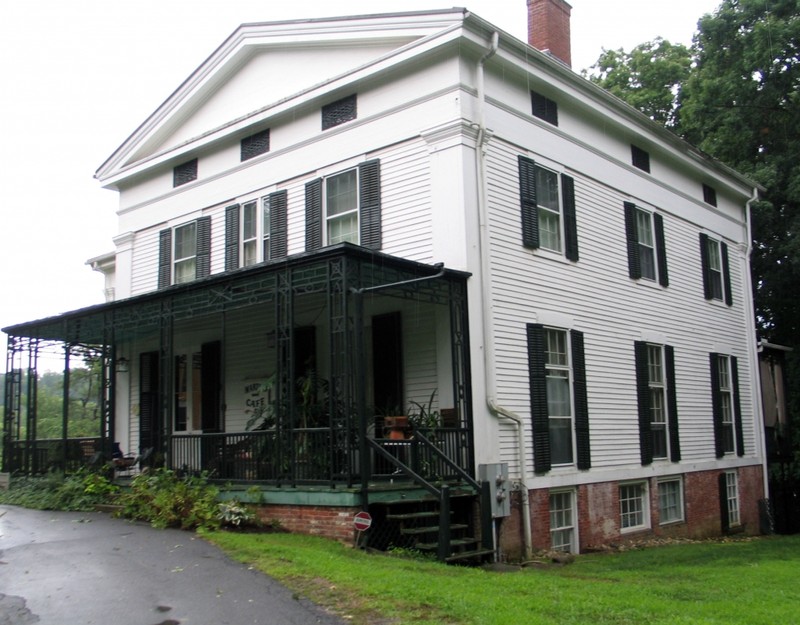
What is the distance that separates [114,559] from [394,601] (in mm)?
4107

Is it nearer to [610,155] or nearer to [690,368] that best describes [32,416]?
[610,155]

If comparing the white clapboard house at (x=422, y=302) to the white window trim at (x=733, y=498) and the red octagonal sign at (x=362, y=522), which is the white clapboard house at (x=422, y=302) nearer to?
the white window trim at (x=733, y=498)

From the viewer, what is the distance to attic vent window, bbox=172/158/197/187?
1903 cm

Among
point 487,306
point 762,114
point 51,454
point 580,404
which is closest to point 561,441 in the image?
point 580,404

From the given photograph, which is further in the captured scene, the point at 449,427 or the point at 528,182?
the point at 528,182

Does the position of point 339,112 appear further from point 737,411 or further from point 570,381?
point 737,411

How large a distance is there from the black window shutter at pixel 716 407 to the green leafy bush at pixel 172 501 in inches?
487

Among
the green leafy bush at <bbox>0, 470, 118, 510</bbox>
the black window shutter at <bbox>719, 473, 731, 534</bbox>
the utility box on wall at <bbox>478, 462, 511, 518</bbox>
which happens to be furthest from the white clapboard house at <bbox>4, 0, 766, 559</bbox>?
the green leafy bush at <bbox>0, 470, 118, 510</bbox>

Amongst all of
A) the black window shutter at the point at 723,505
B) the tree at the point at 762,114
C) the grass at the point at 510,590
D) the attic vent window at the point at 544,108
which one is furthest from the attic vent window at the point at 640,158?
the grass at the point at 510,590

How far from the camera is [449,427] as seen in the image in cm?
1319

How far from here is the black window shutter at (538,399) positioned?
14.5m

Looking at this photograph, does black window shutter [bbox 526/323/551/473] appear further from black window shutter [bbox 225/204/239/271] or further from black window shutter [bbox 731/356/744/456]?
black window shutter [bbox 731/356/744/456]

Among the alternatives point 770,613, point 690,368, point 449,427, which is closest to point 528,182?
point 449,427

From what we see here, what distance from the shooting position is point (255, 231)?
17500 millimetres
